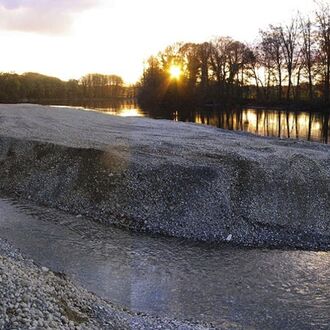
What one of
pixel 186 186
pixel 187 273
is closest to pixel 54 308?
pixel 187 273

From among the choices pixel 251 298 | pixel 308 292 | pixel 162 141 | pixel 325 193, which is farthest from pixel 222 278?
pixel 162 141

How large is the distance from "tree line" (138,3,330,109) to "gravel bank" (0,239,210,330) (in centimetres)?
8012

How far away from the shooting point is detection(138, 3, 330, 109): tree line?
93938 millimetres

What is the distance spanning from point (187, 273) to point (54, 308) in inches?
267

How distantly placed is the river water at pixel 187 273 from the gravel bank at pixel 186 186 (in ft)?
5.11

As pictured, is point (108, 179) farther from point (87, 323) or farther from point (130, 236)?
point (87, 323)

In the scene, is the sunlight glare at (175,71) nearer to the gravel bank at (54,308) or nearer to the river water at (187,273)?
the river water at (187,273)

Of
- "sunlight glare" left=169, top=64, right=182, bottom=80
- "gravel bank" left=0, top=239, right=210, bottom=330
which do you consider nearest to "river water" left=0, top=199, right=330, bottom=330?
"gravel bank" left=0, top=239, right=210, bottom=330

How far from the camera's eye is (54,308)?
9859mm

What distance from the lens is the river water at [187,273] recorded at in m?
12.9

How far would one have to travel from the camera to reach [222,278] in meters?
15.3

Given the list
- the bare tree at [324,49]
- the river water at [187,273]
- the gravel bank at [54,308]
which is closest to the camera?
the gravel bank at [54,308]

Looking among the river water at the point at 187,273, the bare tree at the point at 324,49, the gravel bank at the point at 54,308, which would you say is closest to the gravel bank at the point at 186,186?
the river water at the point at 187,273

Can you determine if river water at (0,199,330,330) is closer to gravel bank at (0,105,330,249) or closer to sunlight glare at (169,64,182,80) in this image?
gravel bank at (0,105,330,249)
